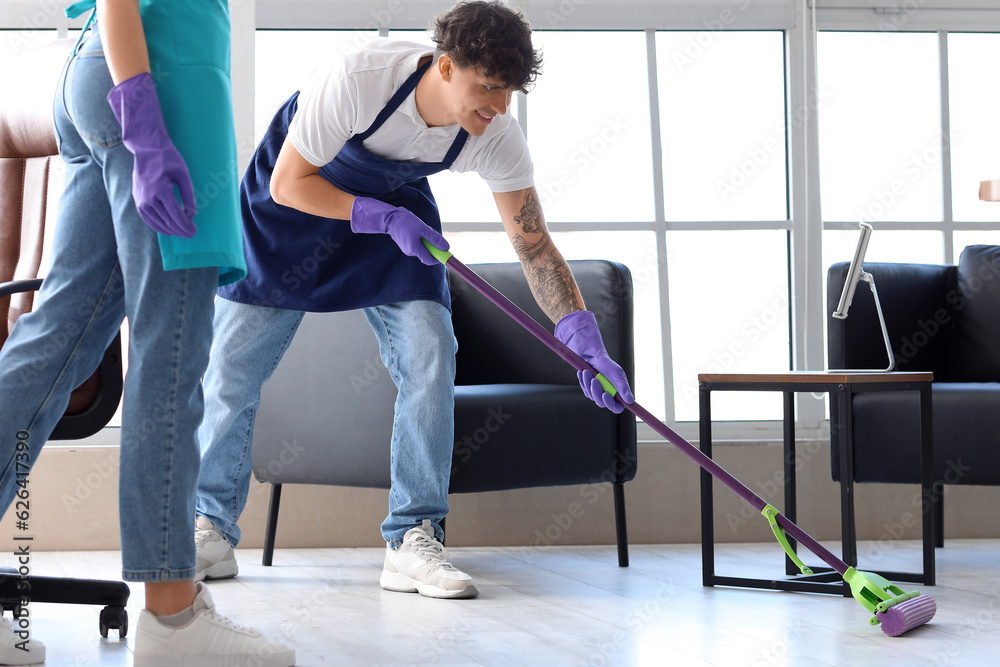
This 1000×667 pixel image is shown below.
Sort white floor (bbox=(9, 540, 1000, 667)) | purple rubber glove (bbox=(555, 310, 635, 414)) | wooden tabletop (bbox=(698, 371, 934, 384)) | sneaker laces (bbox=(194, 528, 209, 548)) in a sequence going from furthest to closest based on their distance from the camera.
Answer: sneaker laces (bbox=(194, 528, 209, 548)) < wooden tabletop (bbox=(698, 371, 934, 384)) < purple rubber glove (bbox=(555, 310, 635, 414)) < white floor (bbox=(9, 540, 1000, 667))

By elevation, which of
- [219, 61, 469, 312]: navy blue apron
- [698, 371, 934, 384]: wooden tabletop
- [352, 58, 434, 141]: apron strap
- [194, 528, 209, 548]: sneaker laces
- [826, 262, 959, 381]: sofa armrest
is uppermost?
[352, 58, 434, 141]: apron strap

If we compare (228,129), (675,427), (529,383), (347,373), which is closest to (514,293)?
(529,383)

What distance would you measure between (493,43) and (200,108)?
59cm

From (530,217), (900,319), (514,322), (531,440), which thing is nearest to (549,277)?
(530,217)

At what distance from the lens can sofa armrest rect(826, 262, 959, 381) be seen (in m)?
2.36

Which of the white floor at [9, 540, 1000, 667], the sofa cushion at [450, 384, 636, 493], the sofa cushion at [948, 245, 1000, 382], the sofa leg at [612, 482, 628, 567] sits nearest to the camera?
the white floor at [9, 540, 1000, 667]

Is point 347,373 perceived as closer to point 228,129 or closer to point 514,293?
point 514,293

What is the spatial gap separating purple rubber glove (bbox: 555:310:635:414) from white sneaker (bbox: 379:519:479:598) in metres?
0.43

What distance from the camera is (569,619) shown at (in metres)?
1.63


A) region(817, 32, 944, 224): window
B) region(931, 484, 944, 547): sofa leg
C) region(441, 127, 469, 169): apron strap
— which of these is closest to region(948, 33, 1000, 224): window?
region(817, 32, 944, 224): window

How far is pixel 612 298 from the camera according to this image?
7.70 ft

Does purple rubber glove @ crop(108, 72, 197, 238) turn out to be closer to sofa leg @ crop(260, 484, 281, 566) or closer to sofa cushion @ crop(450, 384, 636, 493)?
sofa cushion @ crop(450, 384, 636, 493)

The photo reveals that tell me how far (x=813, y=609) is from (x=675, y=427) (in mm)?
1143

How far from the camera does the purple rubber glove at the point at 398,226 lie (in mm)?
1802
